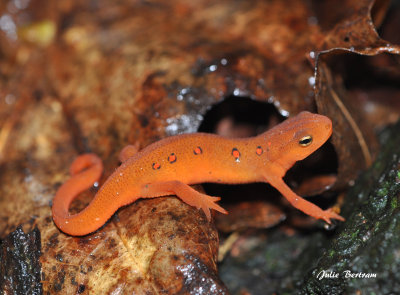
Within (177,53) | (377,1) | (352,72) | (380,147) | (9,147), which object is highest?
(377,1)

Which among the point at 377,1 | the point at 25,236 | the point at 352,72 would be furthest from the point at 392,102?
the point at 25,236

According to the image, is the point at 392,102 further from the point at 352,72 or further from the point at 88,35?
the point at 88,35

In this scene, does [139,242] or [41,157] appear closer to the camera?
[139,242]

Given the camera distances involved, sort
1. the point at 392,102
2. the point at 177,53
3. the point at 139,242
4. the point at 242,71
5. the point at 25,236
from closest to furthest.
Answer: the point at 139,242 < the point at 25,236 < the point at 242,71 < the point at 177,53 < the point at 392,102
